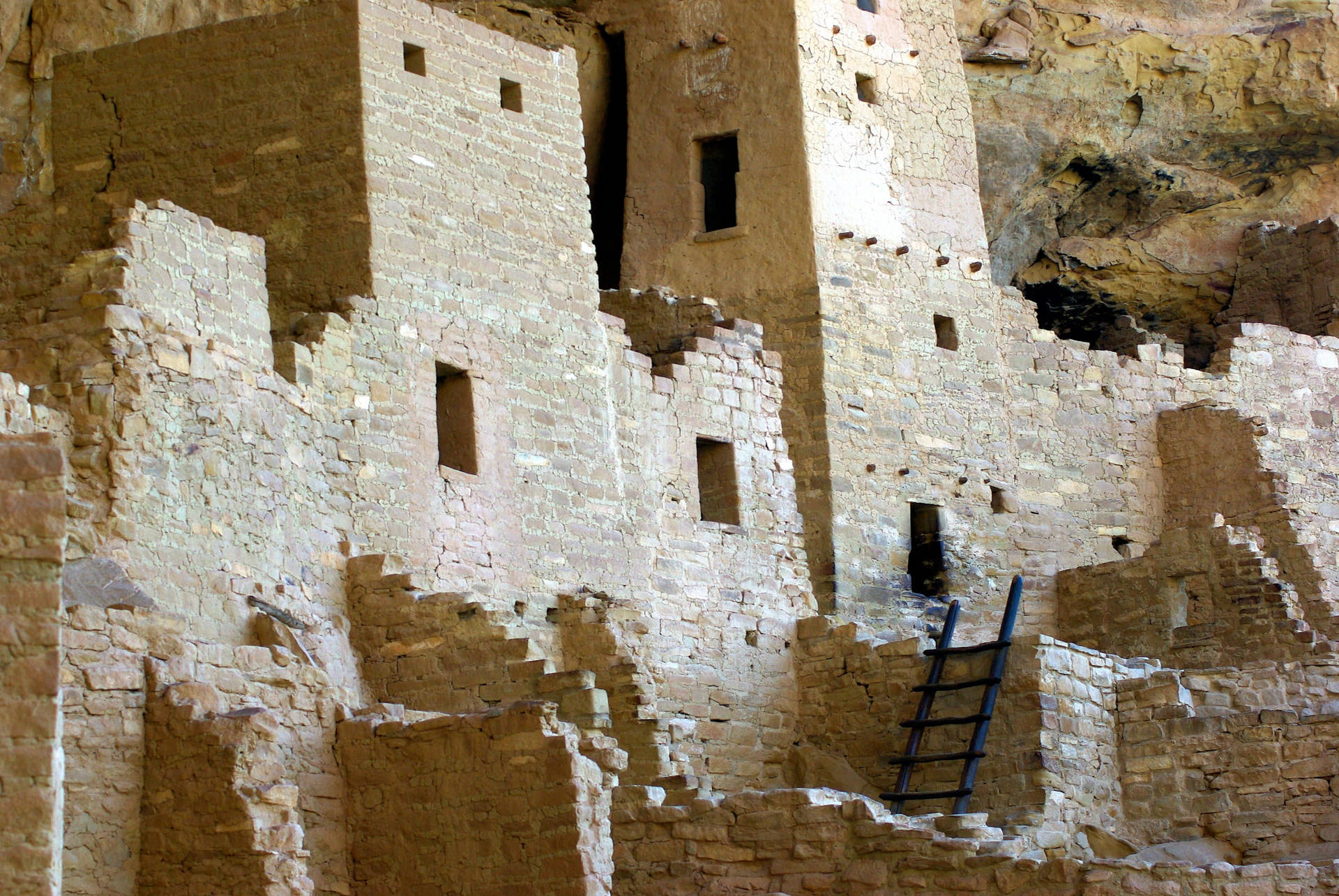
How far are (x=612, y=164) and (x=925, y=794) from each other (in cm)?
961

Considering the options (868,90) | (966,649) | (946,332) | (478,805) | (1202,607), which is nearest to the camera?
(478,805)

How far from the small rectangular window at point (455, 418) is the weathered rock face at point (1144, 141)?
33.2 feet

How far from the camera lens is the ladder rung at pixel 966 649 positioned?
18.1 m

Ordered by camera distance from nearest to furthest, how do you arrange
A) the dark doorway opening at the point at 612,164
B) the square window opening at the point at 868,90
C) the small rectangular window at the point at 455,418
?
the small rectangular window at the point at 455,418 < the square window opening at the point at 868,90 < the dark doorway opening at the point at 612,164

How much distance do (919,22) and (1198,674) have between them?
9264 mm

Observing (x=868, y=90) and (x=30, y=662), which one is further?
(x=868, y=90)

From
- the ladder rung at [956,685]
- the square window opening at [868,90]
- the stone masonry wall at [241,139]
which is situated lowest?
the ladder rung at [956,685]

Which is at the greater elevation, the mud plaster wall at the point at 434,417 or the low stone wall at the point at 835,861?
the mud plaster wall at the point at 434,417

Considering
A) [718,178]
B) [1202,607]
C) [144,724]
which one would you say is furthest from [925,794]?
[718,178]

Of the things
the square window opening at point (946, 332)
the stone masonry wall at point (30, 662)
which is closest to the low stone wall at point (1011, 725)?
the square window opening at point (946, 332)

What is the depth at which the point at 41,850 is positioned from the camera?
919 cm

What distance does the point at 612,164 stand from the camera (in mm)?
25219

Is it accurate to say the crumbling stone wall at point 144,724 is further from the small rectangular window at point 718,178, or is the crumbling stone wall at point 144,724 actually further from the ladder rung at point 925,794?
the small rectangular window at point 718,178

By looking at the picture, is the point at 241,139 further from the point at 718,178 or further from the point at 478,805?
the point at 718,178
